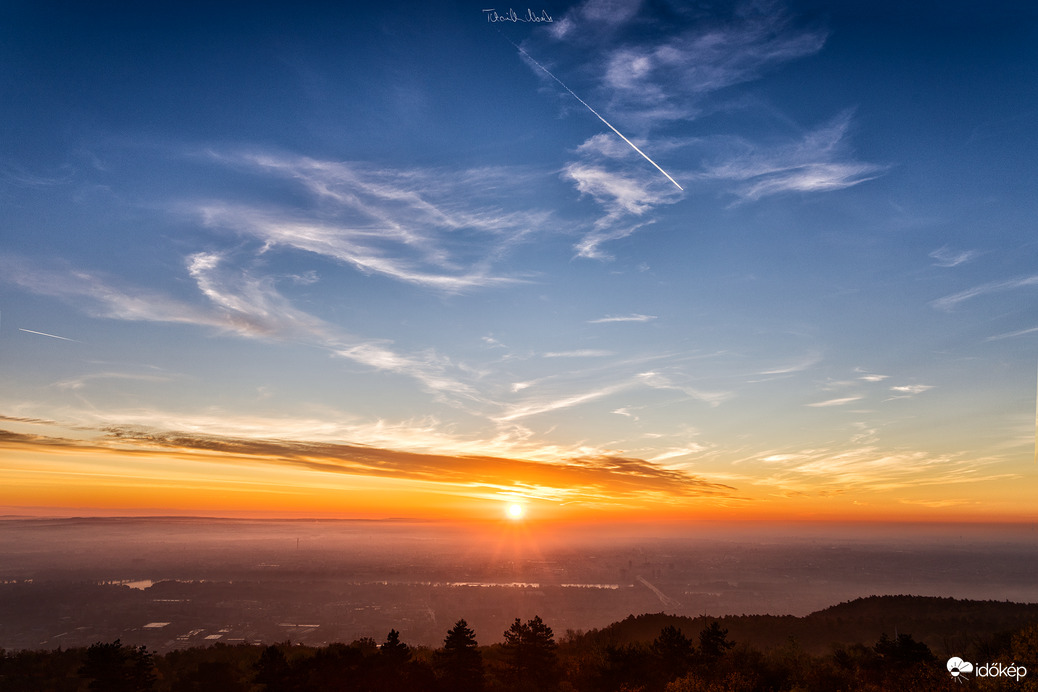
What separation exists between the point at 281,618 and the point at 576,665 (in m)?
167

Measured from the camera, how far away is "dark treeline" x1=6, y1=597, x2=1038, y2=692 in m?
46.5

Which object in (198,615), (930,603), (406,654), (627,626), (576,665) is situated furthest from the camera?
(198,615)

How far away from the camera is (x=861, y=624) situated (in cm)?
12119

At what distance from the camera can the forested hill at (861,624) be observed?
103125 mm

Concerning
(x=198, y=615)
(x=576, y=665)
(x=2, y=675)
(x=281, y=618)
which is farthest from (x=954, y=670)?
(x=198, y=615)

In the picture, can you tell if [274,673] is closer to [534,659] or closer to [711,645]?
[534,659]

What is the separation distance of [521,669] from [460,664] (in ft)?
29.3

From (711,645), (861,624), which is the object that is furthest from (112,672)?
(861,624)

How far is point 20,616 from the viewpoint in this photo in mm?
176625

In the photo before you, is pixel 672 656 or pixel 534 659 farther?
pixel 672 656

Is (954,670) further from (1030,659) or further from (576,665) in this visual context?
(576,665)

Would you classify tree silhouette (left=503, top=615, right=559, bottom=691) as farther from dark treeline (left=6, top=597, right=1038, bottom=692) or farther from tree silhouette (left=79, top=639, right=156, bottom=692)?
tree silhouette (left=79, top=639, right=156, bottom=692)

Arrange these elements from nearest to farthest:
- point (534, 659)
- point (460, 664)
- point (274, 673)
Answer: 1. point (274, 673)
2. point (460, 664)
3. point (534, 659)

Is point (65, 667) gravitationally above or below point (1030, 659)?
below
